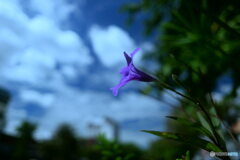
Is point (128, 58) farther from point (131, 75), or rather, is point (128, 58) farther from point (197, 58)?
point (197, 58)

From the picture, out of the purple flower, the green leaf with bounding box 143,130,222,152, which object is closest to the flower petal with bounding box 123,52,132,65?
Answer: the purple flower

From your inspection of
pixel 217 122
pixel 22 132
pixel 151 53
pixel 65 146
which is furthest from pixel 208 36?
pixel 65 146

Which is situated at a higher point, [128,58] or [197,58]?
[197,58]

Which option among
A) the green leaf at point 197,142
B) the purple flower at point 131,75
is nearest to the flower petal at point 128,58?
the purple flower at point 131,75

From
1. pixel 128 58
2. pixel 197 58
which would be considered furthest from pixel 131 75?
pixel 197 58

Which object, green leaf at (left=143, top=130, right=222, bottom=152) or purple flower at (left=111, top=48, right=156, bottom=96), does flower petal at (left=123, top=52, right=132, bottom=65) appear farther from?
green leaf at (left=143, top=130, right=222, bottom=152)

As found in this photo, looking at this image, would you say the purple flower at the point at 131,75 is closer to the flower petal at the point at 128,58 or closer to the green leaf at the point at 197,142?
the flower petal at the point at 128,58

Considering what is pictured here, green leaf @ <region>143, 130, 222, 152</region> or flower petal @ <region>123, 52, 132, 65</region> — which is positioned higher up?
flower petal @ <region>123, 52, 132, 65</region>

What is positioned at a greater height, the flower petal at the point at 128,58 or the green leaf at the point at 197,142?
the flower petal at the point at 128,58
